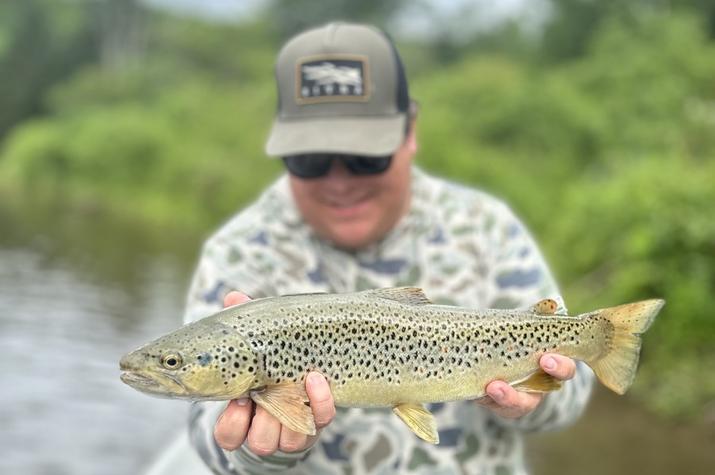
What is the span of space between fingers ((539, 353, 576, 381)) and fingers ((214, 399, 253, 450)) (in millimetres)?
1011

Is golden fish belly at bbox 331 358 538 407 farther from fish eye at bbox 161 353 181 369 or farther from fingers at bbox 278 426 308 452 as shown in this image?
fish eye at bbox 161 353 181 369

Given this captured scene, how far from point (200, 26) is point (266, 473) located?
3109 inches

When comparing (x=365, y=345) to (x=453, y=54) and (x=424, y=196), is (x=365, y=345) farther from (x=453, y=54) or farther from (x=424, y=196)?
(x=453, y=54)

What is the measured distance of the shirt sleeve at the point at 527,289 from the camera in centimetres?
374

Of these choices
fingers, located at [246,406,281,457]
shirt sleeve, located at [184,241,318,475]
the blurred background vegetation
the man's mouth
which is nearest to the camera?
fingers, located at [246,406,281,457]

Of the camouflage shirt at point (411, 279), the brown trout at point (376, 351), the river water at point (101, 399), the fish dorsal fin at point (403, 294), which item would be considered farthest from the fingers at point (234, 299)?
the river water at point (101, 399)

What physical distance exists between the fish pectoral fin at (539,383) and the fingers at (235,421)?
0.95 m

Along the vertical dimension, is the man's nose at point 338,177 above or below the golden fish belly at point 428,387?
above

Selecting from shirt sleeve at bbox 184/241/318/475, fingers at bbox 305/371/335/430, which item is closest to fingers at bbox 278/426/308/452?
fingers at bbox 305/371/335/430

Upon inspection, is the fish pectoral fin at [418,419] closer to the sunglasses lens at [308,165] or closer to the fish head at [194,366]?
the fish head at [194,366]

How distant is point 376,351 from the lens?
312 centimetres

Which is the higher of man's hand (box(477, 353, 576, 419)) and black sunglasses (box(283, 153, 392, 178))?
black sunglasses (box(283, 153, 392, 178))

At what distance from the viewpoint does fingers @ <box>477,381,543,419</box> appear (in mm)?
3176

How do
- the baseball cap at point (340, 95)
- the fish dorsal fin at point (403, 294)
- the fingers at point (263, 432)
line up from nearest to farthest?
the fingers at point (263, 432) < the fish dorsal fin at point (403, 294) < the baseball cap at point (340, 95)
